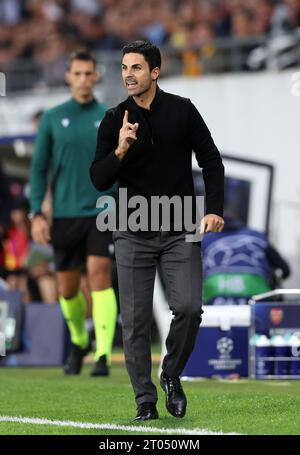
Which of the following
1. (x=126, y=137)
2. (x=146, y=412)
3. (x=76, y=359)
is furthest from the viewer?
(x=76, y=359)

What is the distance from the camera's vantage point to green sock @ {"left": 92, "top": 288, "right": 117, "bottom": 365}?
1082 cm

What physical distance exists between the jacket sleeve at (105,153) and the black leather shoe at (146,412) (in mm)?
1169

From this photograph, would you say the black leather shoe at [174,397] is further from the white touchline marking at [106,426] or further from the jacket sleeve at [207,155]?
the jacket sleeve at [207,155]

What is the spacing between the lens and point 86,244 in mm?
10898

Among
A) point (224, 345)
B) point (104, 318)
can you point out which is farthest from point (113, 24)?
point (104, 318)

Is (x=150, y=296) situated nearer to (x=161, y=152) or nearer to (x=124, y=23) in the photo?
(x=161, y=152)

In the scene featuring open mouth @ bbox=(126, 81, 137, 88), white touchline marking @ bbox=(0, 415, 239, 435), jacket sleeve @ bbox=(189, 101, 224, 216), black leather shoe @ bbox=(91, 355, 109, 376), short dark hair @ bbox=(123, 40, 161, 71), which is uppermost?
short dark hair @ bbox=(123, 40, 161, 71)

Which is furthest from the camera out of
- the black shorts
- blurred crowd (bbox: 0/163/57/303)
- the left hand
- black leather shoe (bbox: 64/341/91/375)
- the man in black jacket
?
blurred crowd (bbox: 0/163/57/303)

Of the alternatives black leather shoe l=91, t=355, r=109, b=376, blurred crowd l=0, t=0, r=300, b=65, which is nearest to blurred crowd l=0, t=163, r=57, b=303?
black leather shoe l=91, t=355, r=109, b=376

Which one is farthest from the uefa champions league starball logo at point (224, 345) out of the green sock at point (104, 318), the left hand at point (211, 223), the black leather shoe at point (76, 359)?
the left hand at point (211, 223)

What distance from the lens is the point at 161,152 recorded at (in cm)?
757

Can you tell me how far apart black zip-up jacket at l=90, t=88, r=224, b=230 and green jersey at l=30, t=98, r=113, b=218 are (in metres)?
3.30

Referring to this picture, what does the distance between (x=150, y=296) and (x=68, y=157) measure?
3519 mm

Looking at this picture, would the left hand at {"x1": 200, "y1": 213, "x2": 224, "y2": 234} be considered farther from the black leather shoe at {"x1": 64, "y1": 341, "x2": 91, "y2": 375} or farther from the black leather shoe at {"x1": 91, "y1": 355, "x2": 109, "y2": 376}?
the black leather shoe at {"x1": 64, "y1": 341, "x2": 91, "y2": 375}
